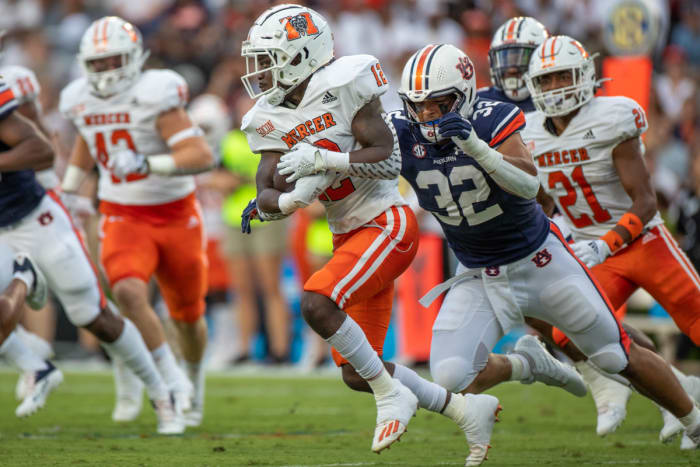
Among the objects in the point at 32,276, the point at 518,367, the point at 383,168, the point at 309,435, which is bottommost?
the point at 309,435

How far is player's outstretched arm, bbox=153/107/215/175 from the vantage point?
6305 mm

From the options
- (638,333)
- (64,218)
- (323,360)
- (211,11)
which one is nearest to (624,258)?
(638,333)

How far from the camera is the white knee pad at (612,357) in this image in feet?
16.0

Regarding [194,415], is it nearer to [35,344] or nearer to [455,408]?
[35,344]

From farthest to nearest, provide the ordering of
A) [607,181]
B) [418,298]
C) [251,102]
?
[251,102] < [418,298] < [607,181]

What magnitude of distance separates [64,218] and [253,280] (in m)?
4.54

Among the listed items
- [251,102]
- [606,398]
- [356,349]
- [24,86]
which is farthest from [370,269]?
[251,102]

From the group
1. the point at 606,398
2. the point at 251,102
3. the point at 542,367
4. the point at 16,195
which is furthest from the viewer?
the point at 251,102

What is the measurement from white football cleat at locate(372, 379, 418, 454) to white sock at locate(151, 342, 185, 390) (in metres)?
2.21

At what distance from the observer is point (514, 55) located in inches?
247

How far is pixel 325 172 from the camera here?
461cm

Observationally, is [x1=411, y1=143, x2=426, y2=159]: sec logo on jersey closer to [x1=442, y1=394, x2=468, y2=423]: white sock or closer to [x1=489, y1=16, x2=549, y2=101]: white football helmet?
[x1=442, y1=394, x2=468, y2=423]: white sock

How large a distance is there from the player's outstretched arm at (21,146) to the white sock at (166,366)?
54.1 inches

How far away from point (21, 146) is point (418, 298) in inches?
190
